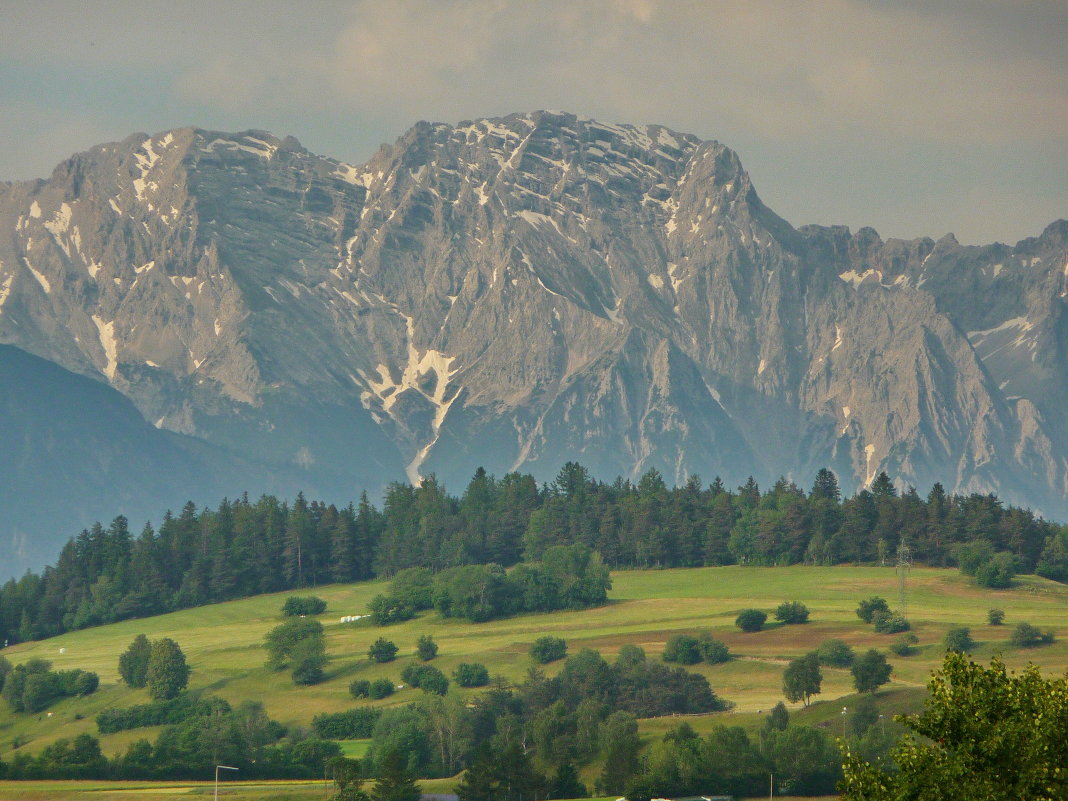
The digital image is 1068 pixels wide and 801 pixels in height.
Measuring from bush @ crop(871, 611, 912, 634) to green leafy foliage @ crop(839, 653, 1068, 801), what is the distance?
146449mm

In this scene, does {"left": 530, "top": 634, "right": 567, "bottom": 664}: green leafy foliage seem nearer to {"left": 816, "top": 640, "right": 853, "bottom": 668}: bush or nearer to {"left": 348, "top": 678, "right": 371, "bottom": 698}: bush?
{"left": 348, "top": 678, "right": 371, "bottom": 698}: bush

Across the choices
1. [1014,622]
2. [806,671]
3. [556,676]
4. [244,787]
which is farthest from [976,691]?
[1014,622]

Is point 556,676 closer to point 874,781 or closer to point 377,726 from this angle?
point 377,726

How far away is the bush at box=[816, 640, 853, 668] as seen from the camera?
7032 inches

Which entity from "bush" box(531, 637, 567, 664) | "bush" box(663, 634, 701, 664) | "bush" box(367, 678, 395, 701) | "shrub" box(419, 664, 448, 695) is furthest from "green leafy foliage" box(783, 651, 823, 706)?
"bush" box(367, 678, 395, 701)

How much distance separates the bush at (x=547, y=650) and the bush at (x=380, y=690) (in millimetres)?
18626

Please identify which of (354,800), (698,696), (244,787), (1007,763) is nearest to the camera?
(1007,763)

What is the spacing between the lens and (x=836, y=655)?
178875 millimetres

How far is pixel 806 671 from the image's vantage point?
162 metres

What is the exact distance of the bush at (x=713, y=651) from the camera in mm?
187125

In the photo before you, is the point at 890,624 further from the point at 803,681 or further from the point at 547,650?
the point at 547,650

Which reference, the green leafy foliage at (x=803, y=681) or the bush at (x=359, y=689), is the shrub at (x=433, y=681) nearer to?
the bush at (x=359, y=689)

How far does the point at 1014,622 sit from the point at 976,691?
6069 inches

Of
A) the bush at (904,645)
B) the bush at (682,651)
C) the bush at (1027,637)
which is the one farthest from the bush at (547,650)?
the bush at (1027,637)
